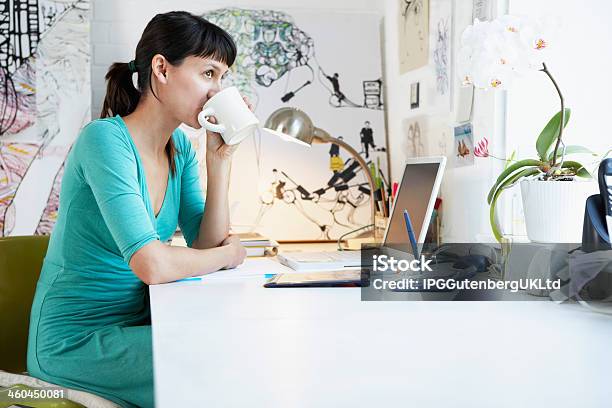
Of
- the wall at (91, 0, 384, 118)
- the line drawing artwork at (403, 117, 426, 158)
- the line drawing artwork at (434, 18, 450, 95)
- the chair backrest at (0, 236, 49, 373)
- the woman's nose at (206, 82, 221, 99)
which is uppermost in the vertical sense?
the wall at (91, 0, 384, 118)

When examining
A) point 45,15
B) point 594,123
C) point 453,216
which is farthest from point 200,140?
point 594,123

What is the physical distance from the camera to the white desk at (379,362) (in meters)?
0.86

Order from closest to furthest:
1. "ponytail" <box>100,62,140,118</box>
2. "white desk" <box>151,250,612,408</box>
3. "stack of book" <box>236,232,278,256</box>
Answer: "white desk" <box>151,250,612,408</box> < "ponytail" <box>100,62,140,118</box> < "stack of book" <box>236,232,278,256</box>

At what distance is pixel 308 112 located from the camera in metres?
2.94

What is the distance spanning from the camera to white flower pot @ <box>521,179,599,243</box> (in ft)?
4.34

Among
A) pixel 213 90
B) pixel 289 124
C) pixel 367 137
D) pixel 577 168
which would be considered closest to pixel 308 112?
pixel 367 137

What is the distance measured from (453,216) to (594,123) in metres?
0.54

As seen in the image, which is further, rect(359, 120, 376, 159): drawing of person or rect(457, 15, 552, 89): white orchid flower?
rect(359, 120, 376, 159): drawing of person

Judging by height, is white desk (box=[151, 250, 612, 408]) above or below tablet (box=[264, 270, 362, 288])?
below

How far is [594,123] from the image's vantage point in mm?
1711

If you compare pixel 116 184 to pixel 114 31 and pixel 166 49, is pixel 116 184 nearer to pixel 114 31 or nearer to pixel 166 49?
pixel 166 49

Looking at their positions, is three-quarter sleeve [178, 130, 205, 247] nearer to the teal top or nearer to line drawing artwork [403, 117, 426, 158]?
the teal top

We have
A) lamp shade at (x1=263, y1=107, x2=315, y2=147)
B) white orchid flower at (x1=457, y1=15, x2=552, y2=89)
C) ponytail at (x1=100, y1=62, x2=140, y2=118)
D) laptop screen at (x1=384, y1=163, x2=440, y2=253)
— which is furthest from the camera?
lamp shade at (x1=263, y1=107, x2=315, y2=147)

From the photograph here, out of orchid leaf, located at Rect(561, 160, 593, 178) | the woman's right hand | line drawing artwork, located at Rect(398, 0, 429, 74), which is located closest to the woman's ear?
the woman's right hand
